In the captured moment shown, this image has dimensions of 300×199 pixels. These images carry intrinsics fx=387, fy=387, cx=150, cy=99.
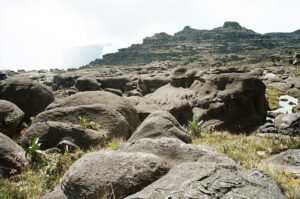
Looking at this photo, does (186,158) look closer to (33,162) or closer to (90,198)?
(90,198)

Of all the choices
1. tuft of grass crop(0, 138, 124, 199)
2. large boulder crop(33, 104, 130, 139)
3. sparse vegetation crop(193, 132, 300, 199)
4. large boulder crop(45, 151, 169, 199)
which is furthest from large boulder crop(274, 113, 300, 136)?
large boulder crop(45, 151, 169, 199)

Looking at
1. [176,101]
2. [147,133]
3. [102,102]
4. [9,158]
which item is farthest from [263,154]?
[176,101]

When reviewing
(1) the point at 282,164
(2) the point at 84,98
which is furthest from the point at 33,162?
(1) the point at 282,164

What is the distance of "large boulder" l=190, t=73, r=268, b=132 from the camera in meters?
30.8

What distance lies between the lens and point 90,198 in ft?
26.9

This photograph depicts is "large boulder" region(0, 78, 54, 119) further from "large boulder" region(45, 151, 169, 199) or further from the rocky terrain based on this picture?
"large boulder" region(45, 151, 169, 199)

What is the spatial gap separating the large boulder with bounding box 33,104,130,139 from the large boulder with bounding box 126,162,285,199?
12158 mm

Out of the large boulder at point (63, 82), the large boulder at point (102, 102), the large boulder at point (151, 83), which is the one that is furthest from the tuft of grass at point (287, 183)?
the large boulder at point (63, 82)

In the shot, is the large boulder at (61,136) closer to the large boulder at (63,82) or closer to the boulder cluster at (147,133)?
the boulder cluster at (147,133)

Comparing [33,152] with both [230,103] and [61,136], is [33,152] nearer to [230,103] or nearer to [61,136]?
[61,136]

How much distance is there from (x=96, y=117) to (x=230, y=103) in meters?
14.6

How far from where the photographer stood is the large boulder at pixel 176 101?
30.1 m

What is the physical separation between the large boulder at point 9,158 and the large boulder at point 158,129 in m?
4.44

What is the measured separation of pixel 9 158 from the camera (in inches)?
592
